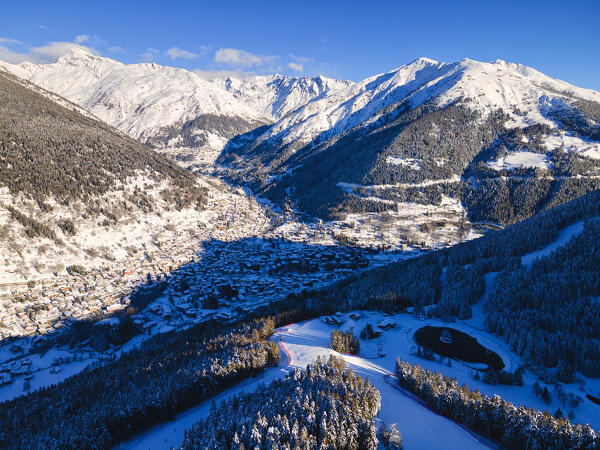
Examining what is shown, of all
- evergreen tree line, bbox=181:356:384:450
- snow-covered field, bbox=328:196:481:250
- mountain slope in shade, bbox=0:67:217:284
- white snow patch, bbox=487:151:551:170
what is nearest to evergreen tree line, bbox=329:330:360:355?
evergreen tree line, bbox=181:356:384:450

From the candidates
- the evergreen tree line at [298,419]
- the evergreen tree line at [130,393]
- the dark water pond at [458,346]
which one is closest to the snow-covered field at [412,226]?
the dark water pond at [458,346]

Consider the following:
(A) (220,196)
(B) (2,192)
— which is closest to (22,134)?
(B) (2,192)

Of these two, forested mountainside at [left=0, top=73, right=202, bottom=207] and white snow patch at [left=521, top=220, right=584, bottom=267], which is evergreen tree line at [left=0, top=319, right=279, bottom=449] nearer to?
white snow patch at [left=521, top=220, right=584, bottom=267]

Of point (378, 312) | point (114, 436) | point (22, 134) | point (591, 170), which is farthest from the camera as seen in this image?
point (591, 170)

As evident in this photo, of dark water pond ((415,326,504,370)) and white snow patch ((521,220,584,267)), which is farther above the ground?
white snow patch ((521,220,584,267))

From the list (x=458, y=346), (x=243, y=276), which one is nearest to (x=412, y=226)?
(x=243, y=276)

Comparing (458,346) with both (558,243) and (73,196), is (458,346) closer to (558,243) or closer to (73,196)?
(558,243)

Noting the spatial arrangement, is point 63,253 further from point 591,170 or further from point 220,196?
point 591,170
